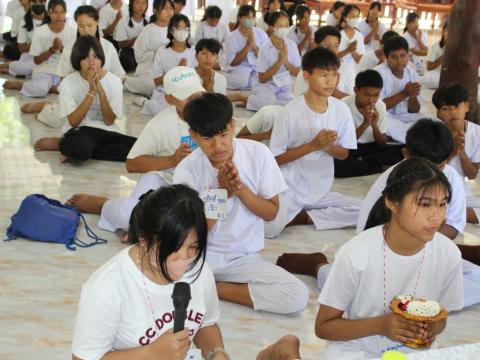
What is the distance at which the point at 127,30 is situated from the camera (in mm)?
7711

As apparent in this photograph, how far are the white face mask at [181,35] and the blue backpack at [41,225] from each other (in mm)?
2640

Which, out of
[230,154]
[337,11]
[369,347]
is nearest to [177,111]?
[230,154]

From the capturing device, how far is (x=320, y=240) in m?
3.92

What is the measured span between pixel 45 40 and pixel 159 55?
3.20 feet

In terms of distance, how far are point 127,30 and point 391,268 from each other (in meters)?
5.92

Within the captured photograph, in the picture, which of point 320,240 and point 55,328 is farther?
point 320,240

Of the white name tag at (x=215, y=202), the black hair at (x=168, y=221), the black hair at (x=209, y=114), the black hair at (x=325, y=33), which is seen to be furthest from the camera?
the black hair at (x=325, y=33)

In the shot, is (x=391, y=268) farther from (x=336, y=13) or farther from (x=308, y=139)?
(x=336, y=13)

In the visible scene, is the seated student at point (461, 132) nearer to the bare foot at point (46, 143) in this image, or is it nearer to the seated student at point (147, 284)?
the bare foot at point (46, 143)

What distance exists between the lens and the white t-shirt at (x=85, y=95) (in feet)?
15.5

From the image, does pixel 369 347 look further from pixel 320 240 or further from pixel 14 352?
pixel 320 240

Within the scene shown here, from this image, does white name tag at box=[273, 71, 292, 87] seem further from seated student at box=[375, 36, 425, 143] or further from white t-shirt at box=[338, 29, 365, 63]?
white t-shirt at box=[338, 29, 365, 63]

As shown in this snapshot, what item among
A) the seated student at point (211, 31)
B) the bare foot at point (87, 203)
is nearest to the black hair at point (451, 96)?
the bare foot at point (87, 203)

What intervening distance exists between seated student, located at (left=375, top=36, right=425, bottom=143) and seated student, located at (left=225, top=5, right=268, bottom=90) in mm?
1769
